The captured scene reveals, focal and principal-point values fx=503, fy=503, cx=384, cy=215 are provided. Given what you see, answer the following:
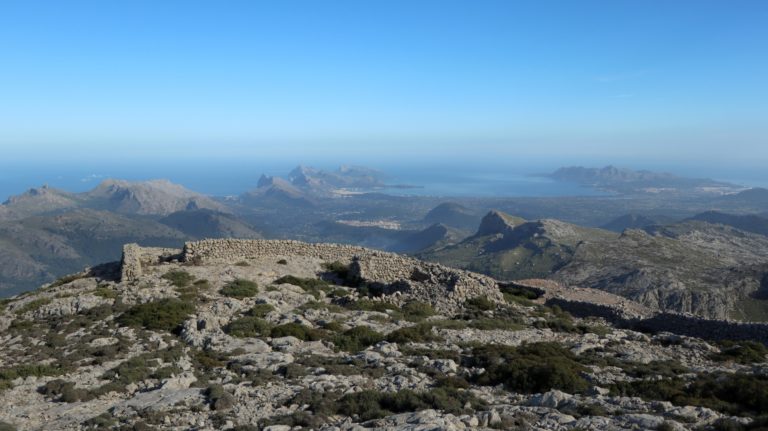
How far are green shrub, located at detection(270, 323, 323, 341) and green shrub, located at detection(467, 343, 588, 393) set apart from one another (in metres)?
6.53

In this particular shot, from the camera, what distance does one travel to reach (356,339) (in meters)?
20.6

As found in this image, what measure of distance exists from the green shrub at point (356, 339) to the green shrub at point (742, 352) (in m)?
13.2

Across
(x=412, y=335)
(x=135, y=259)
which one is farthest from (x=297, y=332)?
(x=135, y=259)

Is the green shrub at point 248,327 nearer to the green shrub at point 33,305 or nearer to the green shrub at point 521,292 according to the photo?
the green shrub at point 33,305

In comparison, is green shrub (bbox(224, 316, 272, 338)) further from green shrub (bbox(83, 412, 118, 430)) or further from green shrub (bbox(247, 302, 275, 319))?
green shrub (bbox(83, 412, 118, 430))

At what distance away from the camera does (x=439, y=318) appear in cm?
2531

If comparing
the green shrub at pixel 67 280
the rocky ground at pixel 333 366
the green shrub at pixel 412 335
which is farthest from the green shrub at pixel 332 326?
the green shrub at pixel 67 280

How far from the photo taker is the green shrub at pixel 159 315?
840 inches

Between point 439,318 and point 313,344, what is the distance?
25.1ft

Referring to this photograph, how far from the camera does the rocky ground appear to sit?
41.5ft

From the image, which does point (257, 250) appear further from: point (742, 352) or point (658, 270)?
point (658, 270)

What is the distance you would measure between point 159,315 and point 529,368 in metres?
15.7

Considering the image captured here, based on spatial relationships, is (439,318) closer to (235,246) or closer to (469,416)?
(469,416)

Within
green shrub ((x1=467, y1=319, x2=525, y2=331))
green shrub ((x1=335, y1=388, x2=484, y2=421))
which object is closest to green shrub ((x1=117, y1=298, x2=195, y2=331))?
green shrub ((x1=335, y1=388, x2=484, y2=421))
